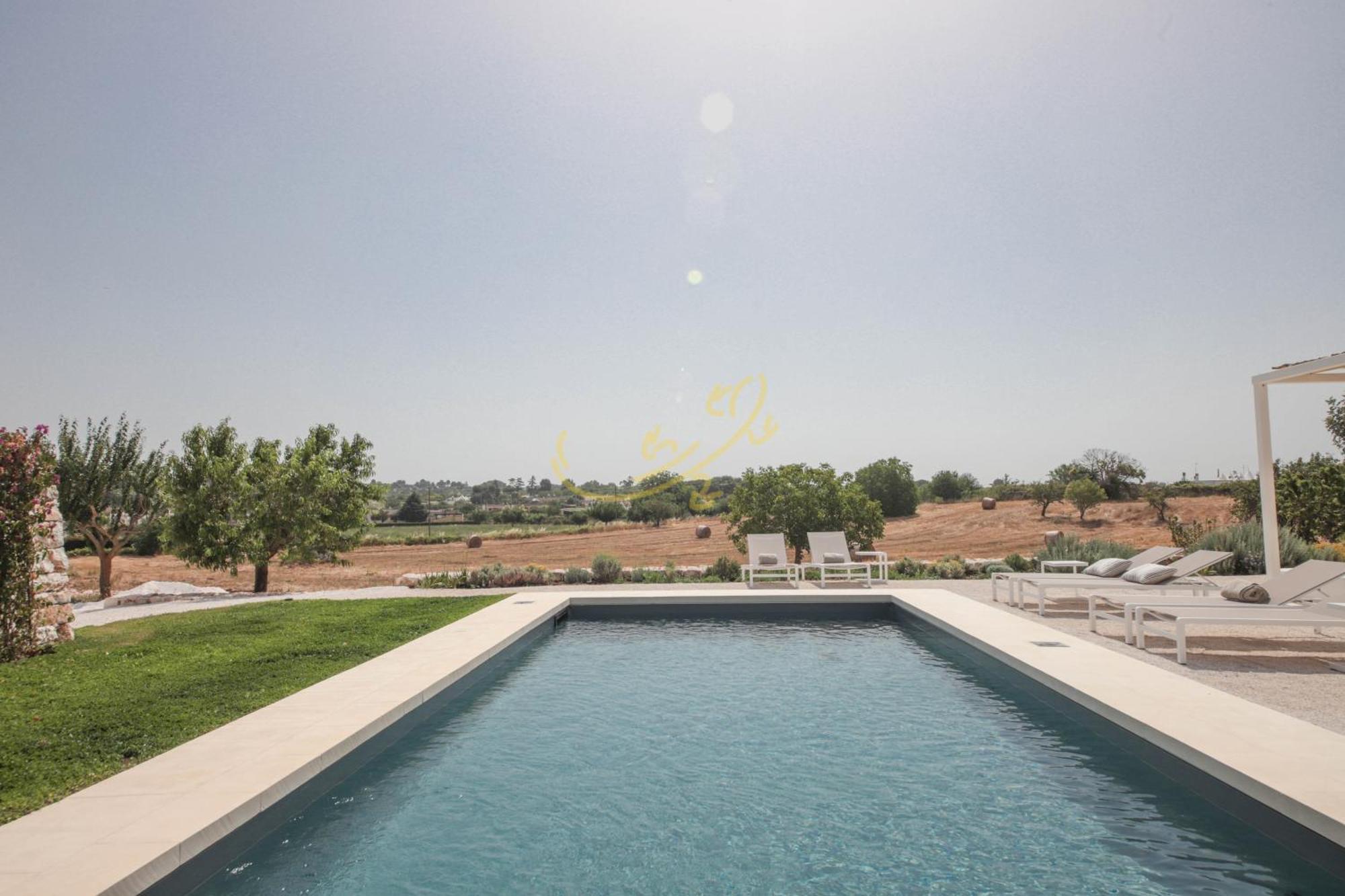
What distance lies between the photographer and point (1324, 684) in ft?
15.7

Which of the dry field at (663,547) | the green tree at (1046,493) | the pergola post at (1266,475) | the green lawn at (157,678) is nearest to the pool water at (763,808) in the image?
the green lawn at (157,678)

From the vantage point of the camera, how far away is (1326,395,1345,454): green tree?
17297mm

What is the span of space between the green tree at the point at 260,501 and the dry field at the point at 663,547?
2.23 metres

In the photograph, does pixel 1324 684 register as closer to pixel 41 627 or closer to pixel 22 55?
pixel 41 627

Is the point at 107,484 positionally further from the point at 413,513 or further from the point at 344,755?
the point at 413,513

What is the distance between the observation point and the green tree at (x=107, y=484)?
1233 centimetres

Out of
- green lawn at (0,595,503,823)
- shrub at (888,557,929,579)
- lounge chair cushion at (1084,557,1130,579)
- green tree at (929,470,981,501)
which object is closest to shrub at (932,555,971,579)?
shrub at (888,557,929,579)

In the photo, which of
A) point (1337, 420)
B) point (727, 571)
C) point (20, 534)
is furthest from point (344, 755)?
point (1337, 420)

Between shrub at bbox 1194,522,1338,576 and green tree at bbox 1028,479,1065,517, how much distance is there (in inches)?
779

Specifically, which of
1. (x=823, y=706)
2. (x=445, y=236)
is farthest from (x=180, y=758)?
(x=445, y=236)

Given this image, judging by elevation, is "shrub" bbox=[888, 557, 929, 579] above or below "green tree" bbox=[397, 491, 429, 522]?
below

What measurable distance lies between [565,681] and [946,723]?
303cm

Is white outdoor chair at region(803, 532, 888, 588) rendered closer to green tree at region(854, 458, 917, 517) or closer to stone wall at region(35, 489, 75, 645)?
stone wall at region(35, 489, 75, 645)

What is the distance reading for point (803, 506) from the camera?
13.6 meters
